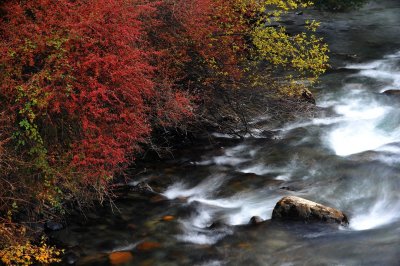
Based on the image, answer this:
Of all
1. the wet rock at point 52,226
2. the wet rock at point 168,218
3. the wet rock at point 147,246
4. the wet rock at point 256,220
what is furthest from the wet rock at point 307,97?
the wet rock at point 52,226

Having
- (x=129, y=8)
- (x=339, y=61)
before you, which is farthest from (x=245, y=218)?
(x=339, y=61)

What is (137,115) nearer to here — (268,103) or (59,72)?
(59,72)

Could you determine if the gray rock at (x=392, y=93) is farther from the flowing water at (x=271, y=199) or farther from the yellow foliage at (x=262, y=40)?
the yellow foliage at (x=262, y=40)

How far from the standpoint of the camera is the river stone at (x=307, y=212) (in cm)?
804

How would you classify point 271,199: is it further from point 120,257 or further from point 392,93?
point 392,93

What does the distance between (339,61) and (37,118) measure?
13.8 m

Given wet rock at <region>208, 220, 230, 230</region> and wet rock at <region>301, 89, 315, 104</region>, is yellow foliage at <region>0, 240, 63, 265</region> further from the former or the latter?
wet rock at <region>301, 89, 315, 104</region>

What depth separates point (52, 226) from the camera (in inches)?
306

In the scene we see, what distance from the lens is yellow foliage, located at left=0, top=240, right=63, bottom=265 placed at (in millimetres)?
6047

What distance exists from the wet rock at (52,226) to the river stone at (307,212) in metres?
3.66

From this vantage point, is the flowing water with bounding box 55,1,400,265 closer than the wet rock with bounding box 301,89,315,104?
Yes

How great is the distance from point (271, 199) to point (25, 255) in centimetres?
473

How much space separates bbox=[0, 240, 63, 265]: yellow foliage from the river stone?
12.4 ft

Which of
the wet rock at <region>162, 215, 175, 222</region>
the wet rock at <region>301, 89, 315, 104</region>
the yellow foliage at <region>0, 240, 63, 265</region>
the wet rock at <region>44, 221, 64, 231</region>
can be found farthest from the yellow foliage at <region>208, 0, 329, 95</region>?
the yellow foliage at <region>0, 240, 63, 265</region>
